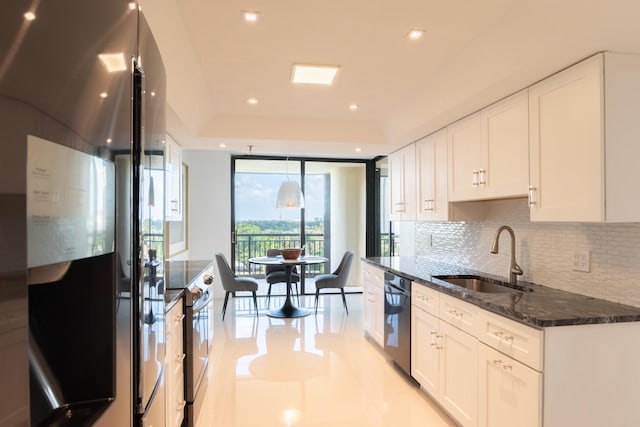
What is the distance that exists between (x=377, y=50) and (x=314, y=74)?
606 millimetres

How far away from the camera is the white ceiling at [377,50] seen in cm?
187

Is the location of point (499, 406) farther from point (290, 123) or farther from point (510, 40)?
point (290, 123)

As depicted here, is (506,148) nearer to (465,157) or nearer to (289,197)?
(465,157)

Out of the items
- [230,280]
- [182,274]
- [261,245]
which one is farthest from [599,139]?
[261,245]

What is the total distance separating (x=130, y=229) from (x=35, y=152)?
1.35 ft

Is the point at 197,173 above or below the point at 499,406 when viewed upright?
above

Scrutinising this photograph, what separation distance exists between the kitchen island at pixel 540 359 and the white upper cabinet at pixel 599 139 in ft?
1.75

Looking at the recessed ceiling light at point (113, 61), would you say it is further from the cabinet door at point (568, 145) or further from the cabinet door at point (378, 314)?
the cabinet door at point (378, 314)

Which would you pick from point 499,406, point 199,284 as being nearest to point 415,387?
point 499,406

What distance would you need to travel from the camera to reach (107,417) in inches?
30.7

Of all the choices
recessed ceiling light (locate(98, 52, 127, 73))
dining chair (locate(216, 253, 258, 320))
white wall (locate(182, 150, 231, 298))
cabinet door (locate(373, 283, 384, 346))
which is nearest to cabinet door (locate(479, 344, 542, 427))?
cabinet door (locate(373, 283, 384, 346))

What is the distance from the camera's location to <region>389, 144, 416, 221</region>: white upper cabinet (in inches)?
167

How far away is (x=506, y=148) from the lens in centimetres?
261

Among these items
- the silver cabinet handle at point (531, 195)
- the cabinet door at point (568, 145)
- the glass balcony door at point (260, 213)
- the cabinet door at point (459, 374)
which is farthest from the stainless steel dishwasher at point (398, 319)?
the glass balcony door at point (260, 213)
